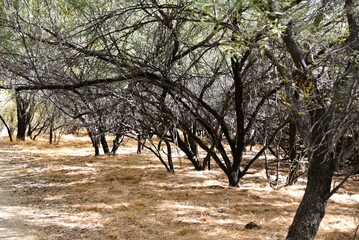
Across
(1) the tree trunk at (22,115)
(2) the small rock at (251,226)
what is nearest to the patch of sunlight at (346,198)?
(2) the small rock at (251,226)

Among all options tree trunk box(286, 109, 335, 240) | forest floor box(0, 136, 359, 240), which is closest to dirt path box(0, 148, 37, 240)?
forest floor box(0, 136, 359, 240)

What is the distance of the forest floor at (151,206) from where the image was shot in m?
5.27

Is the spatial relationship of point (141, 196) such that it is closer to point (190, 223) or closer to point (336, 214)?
point (190, 223)

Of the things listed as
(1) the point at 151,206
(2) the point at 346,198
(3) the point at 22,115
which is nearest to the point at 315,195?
(1) the point at 151,206

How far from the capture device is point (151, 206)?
22.0 feet

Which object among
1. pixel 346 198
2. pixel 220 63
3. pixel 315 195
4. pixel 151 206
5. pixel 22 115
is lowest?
pixel 151 206

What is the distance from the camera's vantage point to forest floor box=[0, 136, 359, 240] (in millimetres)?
5270

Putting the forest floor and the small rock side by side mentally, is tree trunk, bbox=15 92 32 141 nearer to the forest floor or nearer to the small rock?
the forest floor

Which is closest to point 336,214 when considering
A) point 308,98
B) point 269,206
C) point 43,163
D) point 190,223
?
point 269,206

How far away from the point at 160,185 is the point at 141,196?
1135mm

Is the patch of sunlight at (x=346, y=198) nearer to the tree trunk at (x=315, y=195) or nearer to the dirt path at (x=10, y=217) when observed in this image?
the tree trunk at (x=315, y=195)

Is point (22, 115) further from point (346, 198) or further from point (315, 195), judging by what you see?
point (315, 195)

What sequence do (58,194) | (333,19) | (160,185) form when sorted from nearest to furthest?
(333,19)
(58,194)
(160,185)

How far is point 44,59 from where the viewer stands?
6016mm
